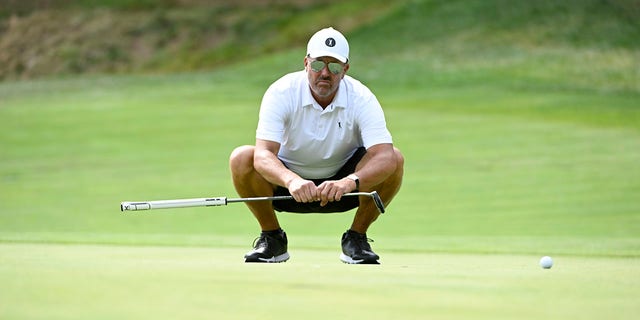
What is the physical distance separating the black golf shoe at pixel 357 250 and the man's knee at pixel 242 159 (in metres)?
0.65

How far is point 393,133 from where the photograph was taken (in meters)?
17.2

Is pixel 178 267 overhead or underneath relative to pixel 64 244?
overhead

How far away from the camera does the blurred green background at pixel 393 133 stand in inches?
238

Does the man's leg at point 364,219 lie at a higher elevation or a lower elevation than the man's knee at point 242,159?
lower

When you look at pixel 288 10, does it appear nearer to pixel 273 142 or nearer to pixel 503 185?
pixel 503 185

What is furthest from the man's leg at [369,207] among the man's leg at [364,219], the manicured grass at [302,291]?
the manicured grass at [302,291]

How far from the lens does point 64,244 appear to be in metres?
7.23

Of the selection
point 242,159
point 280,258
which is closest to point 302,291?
point 280,258

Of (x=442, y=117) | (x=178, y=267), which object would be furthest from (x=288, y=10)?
(x=178, y=267)

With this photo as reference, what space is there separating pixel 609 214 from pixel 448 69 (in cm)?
1894

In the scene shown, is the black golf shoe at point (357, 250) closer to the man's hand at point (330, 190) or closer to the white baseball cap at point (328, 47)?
the man's hand at point (330, 190)

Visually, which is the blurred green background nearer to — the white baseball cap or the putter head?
the putter head

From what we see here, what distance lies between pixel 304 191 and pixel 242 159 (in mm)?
718

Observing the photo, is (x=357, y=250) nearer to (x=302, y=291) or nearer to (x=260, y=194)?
(x=260, y=194)
